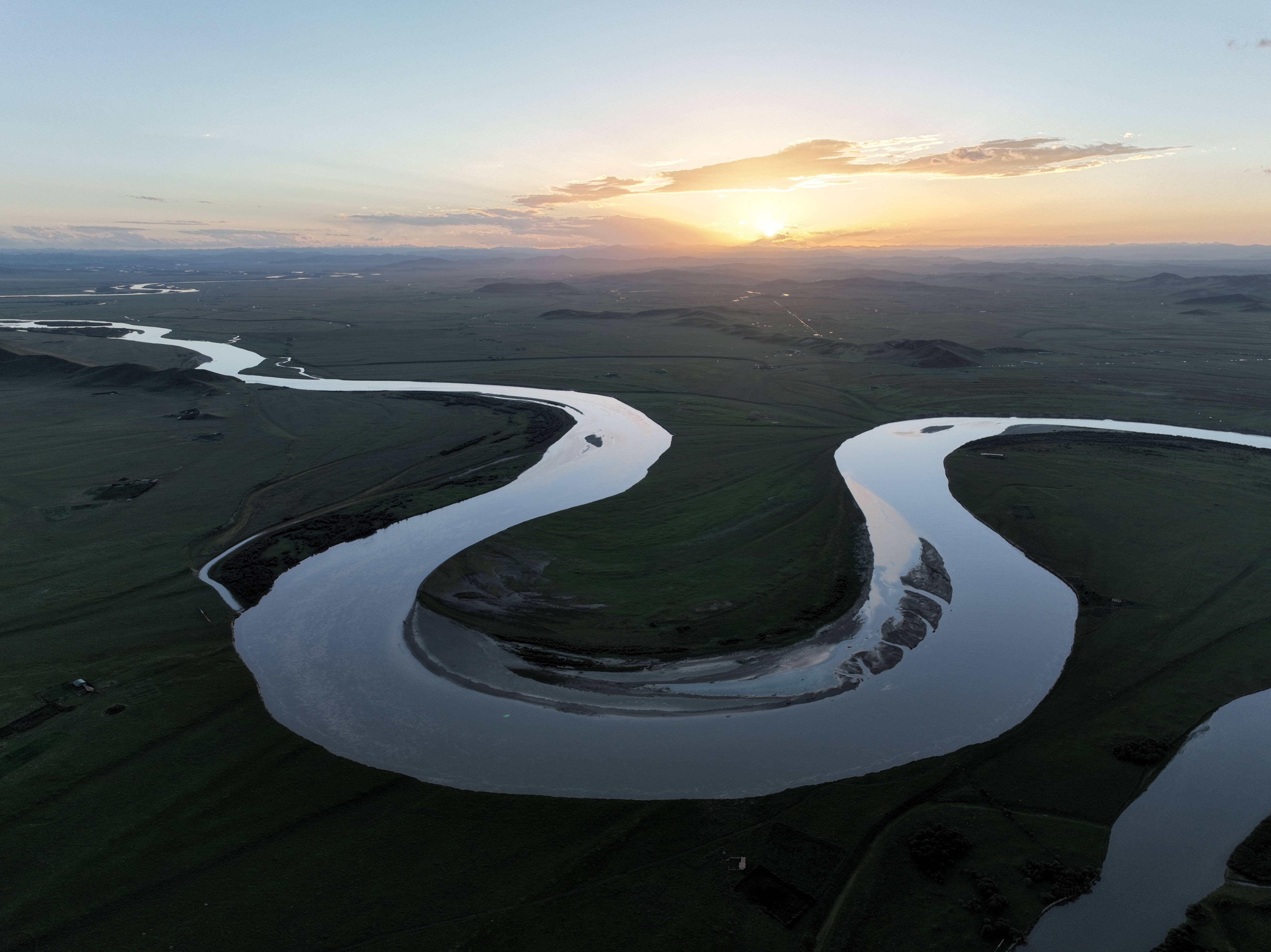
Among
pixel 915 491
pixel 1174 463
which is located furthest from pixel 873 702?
pixel 1174 463

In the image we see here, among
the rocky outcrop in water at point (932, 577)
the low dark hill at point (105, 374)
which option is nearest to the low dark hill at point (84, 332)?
the low dark hill at point (105, 374)

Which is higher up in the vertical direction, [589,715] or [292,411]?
[292,411]

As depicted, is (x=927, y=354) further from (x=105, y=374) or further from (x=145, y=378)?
(x=105, y=374)

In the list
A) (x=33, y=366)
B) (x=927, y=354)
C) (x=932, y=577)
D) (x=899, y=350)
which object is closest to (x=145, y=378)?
(x=33, y=366)

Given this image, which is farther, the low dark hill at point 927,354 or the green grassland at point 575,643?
the low dark hill at point 927,354

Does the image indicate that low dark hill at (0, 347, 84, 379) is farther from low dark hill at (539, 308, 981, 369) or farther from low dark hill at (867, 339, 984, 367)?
low dark hill at (867, 339, 984, 367)

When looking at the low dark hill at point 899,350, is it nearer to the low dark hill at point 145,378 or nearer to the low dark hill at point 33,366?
the low dark hill at point 145,378

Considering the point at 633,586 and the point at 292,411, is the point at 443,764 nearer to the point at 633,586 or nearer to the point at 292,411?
the point at 633,586

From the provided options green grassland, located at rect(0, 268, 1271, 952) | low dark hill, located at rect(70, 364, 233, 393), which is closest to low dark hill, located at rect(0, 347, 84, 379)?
low dark hill, located at rect(70, 364, 233, 393)
